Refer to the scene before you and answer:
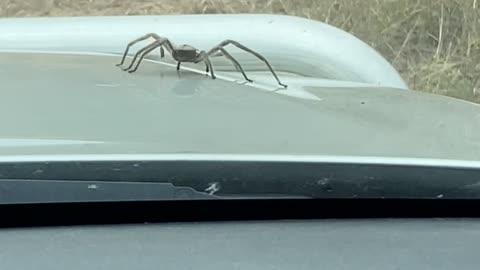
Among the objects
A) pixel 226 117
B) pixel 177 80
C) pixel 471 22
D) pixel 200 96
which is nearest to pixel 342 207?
pixel 226 117

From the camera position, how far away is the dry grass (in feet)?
18.4

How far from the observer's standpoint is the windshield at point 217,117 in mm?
1311

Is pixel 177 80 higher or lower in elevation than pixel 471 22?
higher

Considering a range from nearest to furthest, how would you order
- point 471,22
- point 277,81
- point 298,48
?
point 277,81
point 298,48
point 471,22

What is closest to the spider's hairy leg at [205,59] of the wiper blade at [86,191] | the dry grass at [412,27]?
the wiper blade at [86,191]

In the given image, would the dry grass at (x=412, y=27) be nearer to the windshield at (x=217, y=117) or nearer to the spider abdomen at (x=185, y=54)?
the windshield at (x=217, y=117)

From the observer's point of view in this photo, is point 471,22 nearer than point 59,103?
No

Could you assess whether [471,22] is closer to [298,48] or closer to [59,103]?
[298,48]

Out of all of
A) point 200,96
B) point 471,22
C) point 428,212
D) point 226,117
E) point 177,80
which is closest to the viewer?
point 428,212

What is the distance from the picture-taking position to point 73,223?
1272 millimetres

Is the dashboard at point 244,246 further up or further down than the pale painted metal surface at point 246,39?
further up

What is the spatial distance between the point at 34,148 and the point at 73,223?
12 centimetres

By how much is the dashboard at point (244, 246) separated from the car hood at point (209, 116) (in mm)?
125

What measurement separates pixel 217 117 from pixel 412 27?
466 centimetres
